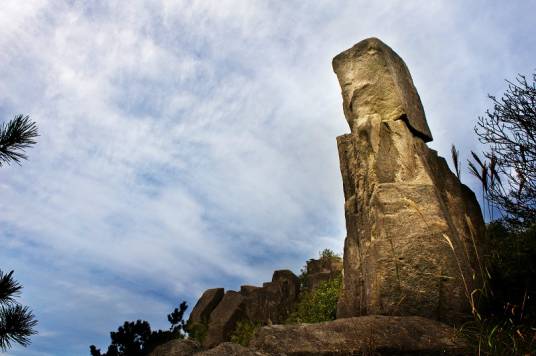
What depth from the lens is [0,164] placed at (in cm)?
661

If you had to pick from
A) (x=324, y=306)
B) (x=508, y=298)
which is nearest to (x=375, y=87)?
(x=508, y=298)

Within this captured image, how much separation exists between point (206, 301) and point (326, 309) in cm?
977

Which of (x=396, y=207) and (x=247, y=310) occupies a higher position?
(x=247, y=310)

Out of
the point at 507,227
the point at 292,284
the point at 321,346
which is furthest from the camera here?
the point at 292,284

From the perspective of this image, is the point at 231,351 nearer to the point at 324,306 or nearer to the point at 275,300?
the point at 324,306

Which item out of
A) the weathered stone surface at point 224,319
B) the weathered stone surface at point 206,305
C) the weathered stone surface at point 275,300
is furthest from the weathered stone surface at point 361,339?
the weathered stone surface at point 206,305

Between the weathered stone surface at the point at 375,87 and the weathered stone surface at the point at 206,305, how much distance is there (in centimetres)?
1412

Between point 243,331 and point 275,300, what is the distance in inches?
88.3

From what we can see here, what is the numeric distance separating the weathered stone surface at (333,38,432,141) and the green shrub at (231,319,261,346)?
30.5 ft

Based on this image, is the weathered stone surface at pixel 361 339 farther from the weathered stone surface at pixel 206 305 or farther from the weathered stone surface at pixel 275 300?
the weathered stone surface at pixel 206 305

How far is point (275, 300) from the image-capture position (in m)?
19.3

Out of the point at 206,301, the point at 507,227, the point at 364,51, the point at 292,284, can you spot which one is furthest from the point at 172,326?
the point at 206,301

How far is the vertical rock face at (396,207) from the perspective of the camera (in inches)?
274

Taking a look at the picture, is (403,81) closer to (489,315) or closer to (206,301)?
(489,315)
